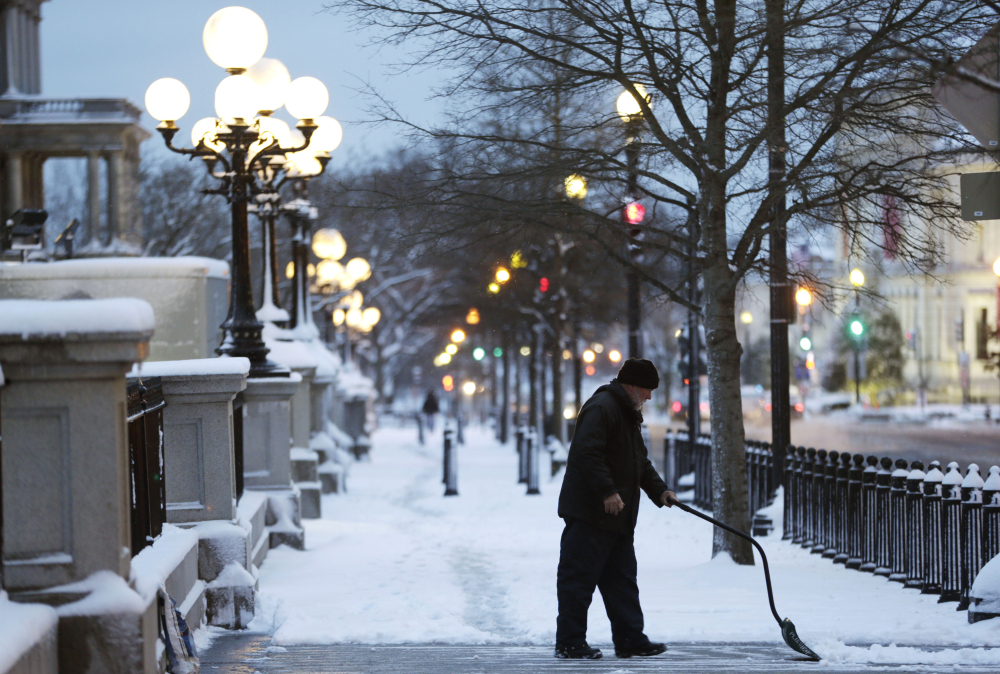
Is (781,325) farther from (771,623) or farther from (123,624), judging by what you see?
(123,624)

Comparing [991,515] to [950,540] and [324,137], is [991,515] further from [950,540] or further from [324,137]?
[324,137]

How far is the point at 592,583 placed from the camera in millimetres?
6559

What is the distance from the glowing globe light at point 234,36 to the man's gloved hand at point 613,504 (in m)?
6.42

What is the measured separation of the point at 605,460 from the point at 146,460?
8.82 feet

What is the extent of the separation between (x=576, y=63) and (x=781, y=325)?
510cm

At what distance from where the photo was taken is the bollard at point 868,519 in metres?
10.0

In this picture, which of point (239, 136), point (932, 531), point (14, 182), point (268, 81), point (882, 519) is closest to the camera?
point (932, 531)

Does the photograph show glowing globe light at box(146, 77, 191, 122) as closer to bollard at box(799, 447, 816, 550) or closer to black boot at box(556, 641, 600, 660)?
bollard at box(799, 447, 816, 550)

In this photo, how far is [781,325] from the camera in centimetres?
1366

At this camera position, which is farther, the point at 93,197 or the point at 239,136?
the point at 93,197

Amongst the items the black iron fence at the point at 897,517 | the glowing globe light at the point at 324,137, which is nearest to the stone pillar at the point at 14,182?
the glowing globe light at the point at 324,137

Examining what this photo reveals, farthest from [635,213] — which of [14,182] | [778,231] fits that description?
[14,182]

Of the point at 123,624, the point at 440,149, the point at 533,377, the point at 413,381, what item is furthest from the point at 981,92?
the point at 413,381

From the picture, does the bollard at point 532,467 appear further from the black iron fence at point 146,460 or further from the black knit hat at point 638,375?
the black knit hat at point 638,375
